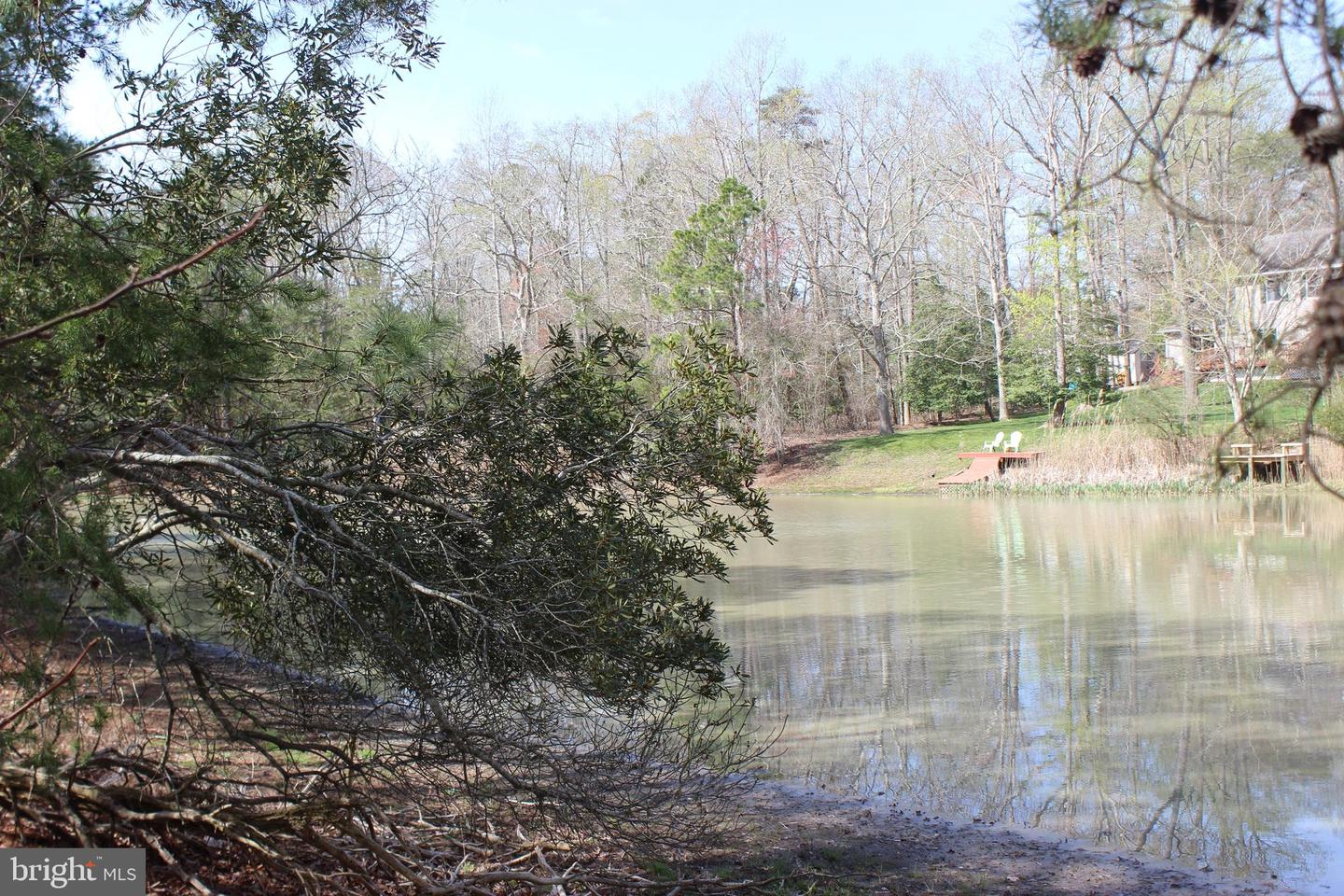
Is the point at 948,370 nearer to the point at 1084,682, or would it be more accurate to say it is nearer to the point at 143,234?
the point at 1084,682

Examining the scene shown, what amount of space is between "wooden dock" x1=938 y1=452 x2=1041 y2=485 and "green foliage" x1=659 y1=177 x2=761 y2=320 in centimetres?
775

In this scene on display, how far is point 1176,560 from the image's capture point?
1498 cm

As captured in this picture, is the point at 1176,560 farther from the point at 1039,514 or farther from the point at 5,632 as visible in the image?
the point at 5,632

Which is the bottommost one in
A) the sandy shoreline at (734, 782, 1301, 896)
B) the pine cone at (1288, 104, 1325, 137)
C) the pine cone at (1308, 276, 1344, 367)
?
the sandy shoreline at (734, 782, 1301, 896)

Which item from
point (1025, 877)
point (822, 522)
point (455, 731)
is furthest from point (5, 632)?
point (822, 522)

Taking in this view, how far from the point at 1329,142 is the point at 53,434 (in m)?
3.61

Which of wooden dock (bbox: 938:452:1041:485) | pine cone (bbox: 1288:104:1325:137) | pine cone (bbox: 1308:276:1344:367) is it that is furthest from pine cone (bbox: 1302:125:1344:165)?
wooden dock (bbox: 938:452:1041:485)

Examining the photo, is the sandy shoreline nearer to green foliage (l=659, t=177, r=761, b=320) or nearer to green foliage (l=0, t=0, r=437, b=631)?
green foliage (l=0, t=0, r=437, b=631)

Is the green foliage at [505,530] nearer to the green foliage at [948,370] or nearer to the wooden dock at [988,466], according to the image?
the wooden dock at [988,466]

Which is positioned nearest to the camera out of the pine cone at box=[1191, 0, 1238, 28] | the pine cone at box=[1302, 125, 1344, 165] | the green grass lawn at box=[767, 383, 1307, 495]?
the pine cone at box=[1302, 125, 1344, 165]

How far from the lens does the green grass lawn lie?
23.6m

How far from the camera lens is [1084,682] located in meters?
8.91

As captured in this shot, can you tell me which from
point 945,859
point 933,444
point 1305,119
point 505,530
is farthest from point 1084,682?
point 933,444

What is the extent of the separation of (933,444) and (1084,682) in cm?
2288
